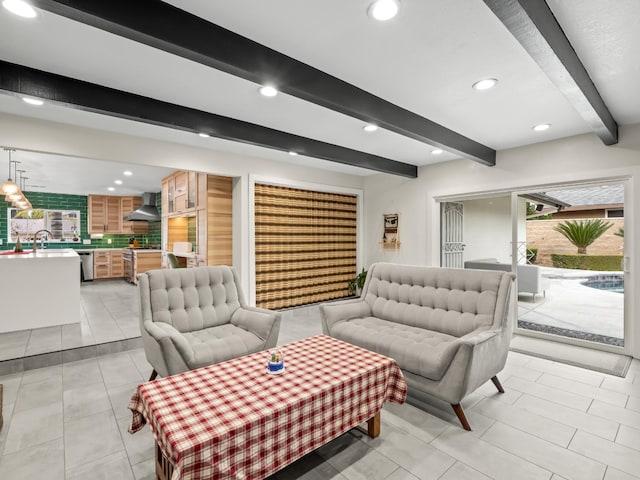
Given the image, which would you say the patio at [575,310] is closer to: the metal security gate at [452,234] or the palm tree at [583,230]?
the palm tree at [583,230]

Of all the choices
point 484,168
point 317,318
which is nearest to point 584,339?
point 484,168

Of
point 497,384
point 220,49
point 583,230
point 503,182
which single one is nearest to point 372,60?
point 220,49

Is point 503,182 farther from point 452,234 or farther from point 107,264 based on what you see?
point 107,264

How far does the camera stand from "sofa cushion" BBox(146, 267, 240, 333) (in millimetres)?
2873

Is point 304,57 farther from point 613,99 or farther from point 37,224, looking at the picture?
A: point 37,224

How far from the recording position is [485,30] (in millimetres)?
1845

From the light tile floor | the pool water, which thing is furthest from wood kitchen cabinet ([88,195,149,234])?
the pool water

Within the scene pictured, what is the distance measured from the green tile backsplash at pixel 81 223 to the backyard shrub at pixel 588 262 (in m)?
8.55

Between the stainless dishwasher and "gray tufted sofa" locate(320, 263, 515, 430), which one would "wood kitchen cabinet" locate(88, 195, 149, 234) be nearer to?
the stainless dishwasher

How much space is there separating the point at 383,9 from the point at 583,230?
4.12 m

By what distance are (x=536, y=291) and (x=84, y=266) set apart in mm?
10031

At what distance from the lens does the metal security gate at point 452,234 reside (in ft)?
17.5

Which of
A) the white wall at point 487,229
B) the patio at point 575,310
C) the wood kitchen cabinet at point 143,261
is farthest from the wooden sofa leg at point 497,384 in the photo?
the wood kitchen cabinet at point 143,261

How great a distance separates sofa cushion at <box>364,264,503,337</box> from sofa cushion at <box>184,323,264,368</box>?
1395mm
